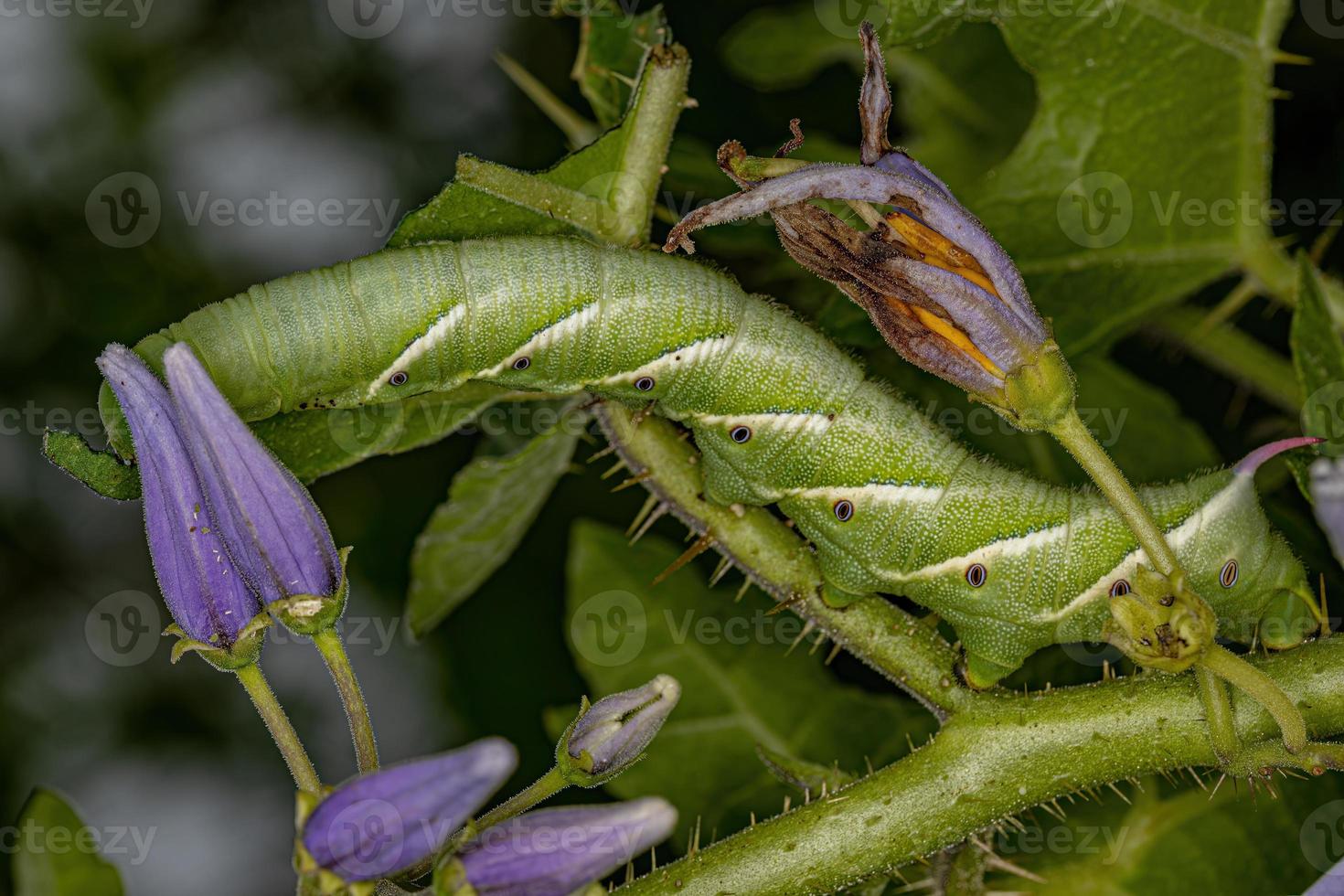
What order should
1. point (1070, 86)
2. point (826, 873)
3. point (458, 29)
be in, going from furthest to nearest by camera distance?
point (458, 29), point (1070, 86), point (826, 873)

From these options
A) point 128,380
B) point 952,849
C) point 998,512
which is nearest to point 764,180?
point 998,512

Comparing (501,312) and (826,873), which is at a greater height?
(501,312)

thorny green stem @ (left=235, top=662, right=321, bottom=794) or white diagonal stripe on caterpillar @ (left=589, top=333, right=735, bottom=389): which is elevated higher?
white diagonal stripe on caterpillar @ (left=589, top=333, right=735, bottom=389)

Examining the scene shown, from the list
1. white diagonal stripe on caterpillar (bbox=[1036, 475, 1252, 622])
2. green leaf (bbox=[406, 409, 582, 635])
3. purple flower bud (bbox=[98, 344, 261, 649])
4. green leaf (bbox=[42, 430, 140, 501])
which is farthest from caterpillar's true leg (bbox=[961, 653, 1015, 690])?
green leaf (bbox=[42, 430, 140, 501])

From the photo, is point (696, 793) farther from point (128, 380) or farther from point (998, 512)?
point (128, 380)

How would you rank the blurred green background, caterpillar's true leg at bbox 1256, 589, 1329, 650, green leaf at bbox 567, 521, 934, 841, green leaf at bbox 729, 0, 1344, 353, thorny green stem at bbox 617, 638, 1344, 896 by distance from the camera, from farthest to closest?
the blurred green background < green leaf at bbox 567, 521, 934, 841 < green leaf at bbox 729, 0, 1344, 353 < caterpillar's true leg at bbox 1256, 589, 1329, 650 < thorny green stem at bbox 617, 638, 1344, 896

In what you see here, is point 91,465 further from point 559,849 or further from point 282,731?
point 559,849

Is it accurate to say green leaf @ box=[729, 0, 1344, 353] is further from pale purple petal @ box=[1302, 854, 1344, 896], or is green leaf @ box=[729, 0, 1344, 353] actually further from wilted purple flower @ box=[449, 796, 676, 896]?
wilted purple flower @ box=[449, 796, 676, 896]
